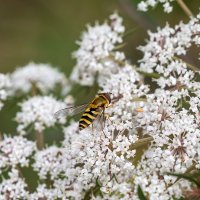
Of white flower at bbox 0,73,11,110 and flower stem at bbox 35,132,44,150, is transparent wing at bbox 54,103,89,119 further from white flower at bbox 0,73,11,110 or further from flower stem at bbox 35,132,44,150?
white flower at bbox 0,73,11,110

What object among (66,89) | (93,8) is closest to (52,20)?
(93,8)

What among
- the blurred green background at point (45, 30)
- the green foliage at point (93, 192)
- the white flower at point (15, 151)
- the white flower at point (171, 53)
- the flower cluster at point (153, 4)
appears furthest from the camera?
the blurred green background at point (45, 30)

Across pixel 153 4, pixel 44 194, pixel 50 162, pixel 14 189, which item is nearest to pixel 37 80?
pixel 50 162

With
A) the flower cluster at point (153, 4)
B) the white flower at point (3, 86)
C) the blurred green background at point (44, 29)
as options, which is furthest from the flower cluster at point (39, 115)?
the blurred green background at point (44, 29)

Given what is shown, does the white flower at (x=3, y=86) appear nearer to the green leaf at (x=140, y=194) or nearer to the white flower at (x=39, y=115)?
the white flower at (x=39, y=115)

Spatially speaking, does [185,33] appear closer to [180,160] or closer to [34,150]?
[180,160]

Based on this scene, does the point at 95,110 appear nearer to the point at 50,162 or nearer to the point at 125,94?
the point at 125,94

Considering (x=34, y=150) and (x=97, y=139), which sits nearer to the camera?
(x=97, y=139)
